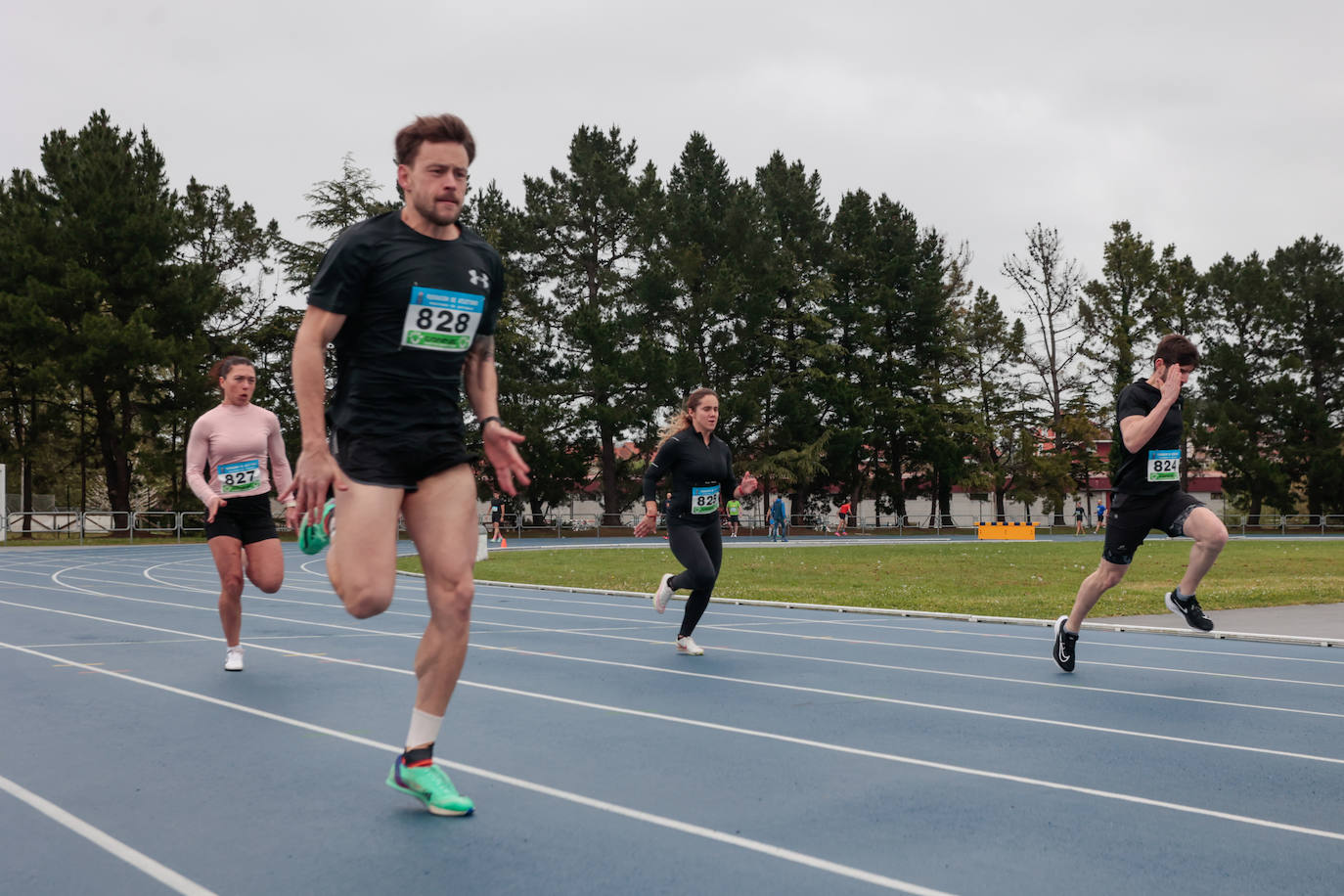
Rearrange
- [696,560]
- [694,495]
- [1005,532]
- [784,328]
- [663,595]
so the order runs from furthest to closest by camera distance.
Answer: [784,328] < [1005,532] < [663,595] < [694,495] < [696,560]

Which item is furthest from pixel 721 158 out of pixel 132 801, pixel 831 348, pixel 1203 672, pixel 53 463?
pixel 132 801

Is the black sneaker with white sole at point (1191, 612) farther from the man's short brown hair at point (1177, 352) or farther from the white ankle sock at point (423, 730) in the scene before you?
the white ankle sock at point (423, 730)

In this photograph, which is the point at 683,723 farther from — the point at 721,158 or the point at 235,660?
the point at 721,158

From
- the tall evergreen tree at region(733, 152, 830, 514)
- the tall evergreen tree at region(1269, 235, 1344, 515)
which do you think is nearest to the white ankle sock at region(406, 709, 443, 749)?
the tall evergreen tree at region(733, 152, 830, 514)

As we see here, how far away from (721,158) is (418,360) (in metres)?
56.4

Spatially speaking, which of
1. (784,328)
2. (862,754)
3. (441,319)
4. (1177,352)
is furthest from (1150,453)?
(784,328)

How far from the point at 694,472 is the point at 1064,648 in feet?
9.94

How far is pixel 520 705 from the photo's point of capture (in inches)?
256

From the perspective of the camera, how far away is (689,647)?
9.09 meters

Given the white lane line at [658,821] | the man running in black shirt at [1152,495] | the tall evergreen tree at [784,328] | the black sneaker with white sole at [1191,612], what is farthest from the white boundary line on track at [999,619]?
the tall evergreen tree at [784,328]

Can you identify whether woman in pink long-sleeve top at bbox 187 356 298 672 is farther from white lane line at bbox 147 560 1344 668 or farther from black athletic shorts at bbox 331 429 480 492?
white lane line at bbox 147 560 1344 668

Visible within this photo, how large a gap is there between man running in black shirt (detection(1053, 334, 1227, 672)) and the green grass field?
446 cm

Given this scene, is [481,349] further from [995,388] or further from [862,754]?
[995,388]

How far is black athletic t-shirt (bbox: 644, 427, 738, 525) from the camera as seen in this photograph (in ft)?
30.0
